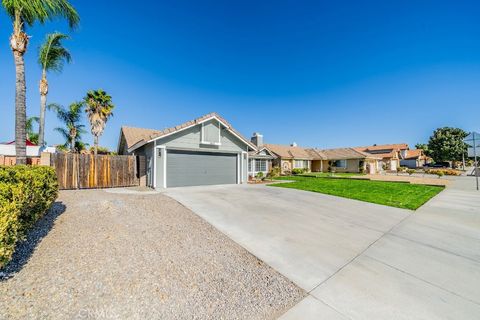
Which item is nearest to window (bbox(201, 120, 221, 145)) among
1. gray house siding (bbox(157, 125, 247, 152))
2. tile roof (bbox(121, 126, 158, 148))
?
gray house siding (bbox(157, 125, 247, 152))

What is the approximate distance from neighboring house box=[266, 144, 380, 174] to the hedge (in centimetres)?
2521

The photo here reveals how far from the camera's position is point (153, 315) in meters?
2.34

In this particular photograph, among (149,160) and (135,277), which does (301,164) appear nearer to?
(149,160)

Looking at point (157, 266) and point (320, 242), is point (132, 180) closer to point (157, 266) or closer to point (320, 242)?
point (157, 266)

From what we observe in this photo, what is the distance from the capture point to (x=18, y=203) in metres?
3.17

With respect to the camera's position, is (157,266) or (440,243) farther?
(440,243)

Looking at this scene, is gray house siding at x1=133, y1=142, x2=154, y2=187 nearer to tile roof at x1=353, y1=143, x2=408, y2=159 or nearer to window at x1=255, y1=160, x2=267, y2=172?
window at x1=255, y1=160, x2=267, y2=172

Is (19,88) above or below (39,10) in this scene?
below

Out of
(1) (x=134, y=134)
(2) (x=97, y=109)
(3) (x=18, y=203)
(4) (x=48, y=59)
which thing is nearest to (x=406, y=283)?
(3) (x=18, y=203)

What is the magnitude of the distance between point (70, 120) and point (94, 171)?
1534 cm

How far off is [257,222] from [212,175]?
28.1ft

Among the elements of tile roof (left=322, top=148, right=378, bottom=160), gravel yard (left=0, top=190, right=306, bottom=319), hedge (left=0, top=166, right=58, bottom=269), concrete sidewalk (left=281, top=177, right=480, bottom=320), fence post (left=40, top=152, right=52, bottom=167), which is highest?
tile roof (left=322, top=148, right=378, bottom=160)

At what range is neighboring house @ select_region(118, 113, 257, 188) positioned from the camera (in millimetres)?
11828

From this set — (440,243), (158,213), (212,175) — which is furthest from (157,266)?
(212,175)
